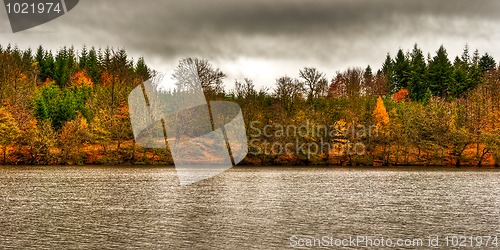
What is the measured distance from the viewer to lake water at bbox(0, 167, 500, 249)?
2150 cm

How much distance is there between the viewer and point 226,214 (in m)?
28.0

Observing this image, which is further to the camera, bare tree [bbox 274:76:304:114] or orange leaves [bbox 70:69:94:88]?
orange leaves [bbox 70:69:94:88]

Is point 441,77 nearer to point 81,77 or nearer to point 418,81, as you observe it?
point 418,81

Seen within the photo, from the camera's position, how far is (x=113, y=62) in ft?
295

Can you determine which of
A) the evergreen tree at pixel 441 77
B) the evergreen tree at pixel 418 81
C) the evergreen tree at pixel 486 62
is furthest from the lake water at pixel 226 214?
the evergreen tree at pixel 486 62

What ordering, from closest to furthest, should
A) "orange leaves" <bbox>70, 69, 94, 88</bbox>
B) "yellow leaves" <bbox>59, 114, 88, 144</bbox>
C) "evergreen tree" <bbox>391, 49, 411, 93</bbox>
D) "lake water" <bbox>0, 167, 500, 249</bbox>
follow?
"lake water" <bbox>0, 167, 500, 249</bbox>, "yellow leaves" <bbox>59, 114, 88, 144</bbox>, "orange leaves" <bbox>70, 69, 94, 88</bbox>, "evergreen tree" <bbox>391, 49, 411, 93</bbox>

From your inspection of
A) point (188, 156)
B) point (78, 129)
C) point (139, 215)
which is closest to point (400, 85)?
point (188, 156)

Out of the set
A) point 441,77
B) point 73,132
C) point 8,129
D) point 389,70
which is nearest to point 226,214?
point 73,132

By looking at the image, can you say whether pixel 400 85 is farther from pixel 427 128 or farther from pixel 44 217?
pixel 44 217

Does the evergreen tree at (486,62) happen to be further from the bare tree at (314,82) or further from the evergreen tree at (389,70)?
the bare tree at (314,82)

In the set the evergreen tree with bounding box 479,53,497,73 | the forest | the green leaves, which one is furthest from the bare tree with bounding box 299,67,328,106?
the evergreen tree with bounding box 479,53,497,73

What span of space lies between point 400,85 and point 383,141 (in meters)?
70.1

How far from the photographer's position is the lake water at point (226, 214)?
70.5 ft

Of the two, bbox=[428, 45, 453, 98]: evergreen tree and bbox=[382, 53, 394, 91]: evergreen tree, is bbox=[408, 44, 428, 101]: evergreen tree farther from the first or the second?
bbox=[382, 53, 394, 91]: evergreen tree
